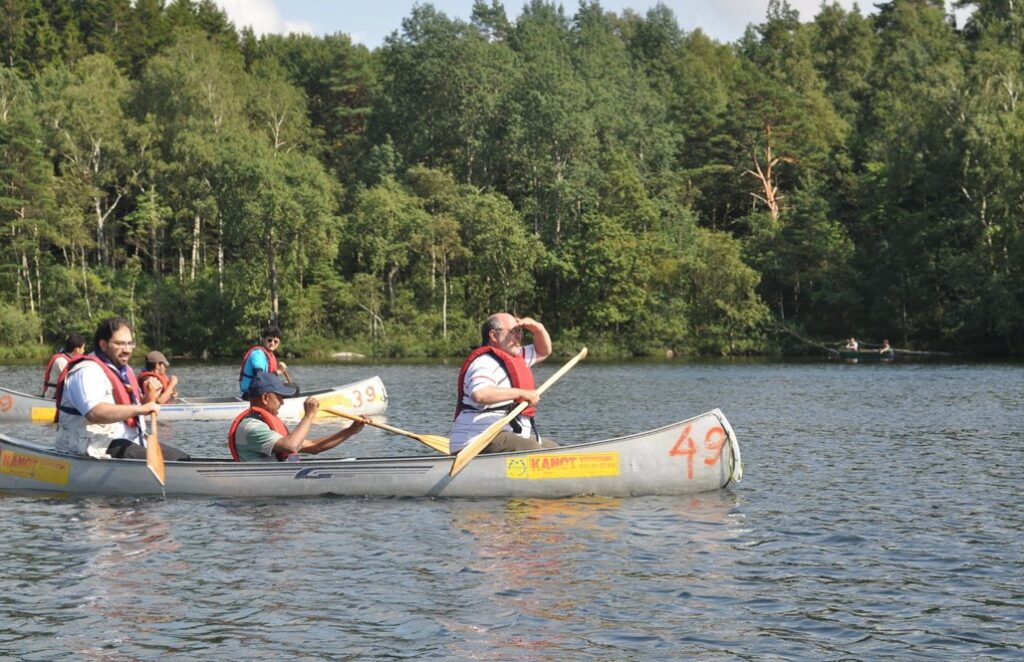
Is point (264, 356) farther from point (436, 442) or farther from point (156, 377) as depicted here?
point (436, 442)

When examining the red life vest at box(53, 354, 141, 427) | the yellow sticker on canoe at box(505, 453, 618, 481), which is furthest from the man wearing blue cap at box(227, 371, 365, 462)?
the yellow sticker on canoe at box(505, 453, 618, 481)

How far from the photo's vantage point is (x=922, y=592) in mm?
9766

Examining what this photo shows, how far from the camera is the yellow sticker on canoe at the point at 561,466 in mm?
13977

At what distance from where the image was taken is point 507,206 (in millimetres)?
65312

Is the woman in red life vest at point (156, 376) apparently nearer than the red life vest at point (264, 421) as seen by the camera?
No

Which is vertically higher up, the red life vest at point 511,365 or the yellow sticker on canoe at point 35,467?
the red life vest at point 511,365

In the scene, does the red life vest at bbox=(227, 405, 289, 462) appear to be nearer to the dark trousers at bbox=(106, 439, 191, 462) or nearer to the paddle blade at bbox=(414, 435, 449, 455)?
the dark trousers at bbox=(106, 439, 191, 462)

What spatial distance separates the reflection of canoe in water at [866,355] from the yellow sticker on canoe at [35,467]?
44795 mm

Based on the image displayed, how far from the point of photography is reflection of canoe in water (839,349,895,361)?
5481cm

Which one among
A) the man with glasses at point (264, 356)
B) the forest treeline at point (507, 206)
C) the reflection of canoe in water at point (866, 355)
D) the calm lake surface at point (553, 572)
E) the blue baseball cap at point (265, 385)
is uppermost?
the forest treeline at point (507, 206)

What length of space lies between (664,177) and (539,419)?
4840 cm

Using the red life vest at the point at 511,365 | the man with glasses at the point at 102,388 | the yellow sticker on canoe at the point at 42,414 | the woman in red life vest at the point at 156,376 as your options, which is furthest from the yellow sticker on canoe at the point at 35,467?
the yellow sticker on canoe at the point at 42,414

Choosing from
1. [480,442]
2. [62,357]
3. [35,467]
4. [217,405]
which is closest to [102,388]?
[35,467]

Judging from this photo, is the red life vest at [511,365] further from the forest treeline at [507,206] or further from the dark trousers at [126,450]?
the forest treeline at [507,206]
